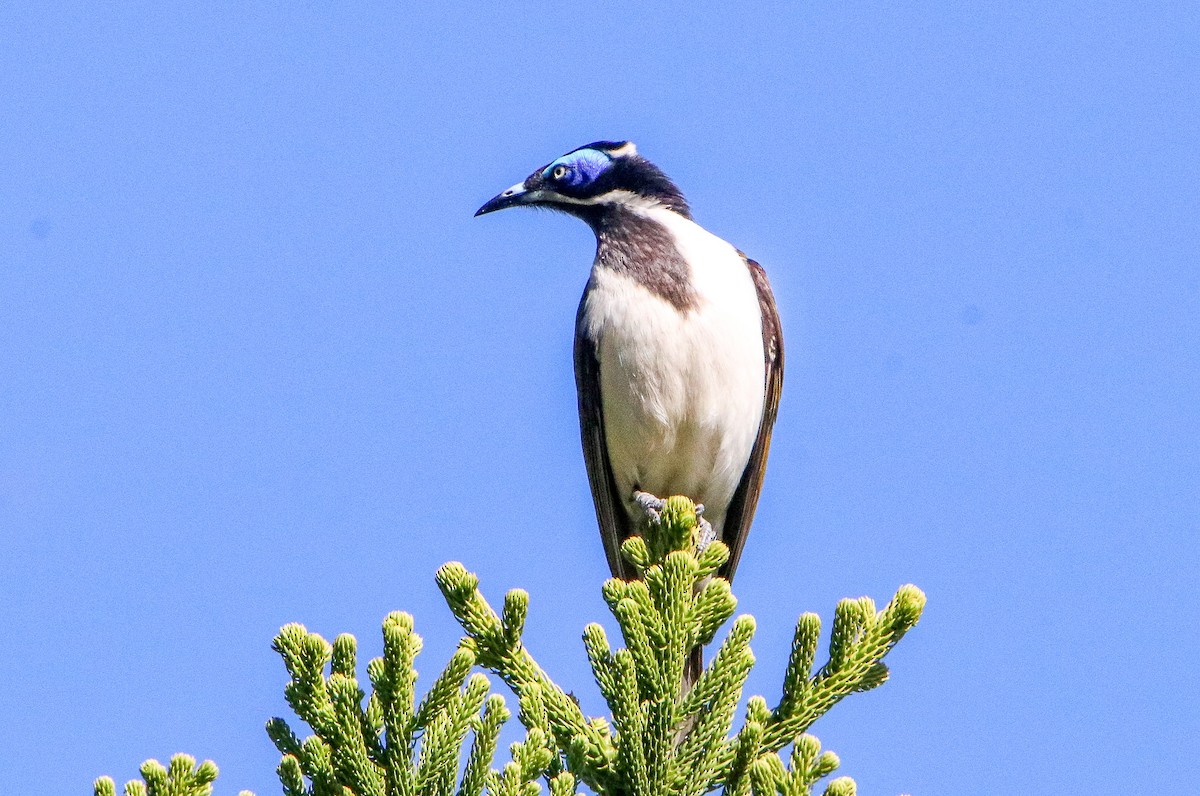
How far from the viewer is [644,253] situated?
7.05 meters

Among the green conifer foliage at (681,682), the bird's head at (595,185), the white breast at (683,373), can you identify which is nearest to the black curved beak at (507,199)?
the bird's head at (595,185)

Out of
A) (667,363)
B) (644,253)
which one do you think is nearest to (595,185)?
(644,253)

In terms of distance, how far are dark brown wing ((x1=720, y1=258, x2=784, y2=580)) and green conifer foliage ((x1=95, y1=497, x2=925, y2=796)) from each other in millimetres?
3664

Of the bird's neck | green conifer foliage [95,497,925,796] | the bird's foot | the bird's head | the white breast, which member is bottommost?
green conifer foliage [95,497,925,796]

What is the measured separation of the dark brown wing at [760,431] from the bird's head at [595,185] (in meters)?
0.71

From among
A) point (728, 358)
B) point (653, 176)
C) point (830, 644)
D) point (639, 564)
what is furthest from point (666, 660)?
point (653, 176)

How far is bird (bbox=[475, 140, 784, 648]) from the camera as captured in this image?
6.76 metres

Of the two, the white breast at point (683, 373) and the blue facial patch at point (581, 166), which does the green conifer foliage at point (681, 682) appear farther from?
the blue facial patch at point (581, 166)

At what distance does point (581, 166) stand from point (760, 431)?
1917 millimetres

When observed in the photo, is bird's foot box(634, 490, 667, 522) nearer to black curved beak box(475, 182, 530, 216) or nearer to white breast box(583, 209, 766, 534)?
white breast box(583, 209, 766, 534)

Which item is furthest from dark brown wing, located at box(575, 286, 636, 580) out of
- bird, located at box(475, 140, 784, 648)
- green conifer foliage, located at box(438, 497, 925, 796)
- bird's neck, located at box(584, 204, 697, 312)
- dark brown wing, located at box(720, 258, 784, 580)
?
green conifer foliage, located at box(438, 497, 925, 796)

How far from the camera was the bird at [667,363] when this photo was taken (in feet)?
22.2

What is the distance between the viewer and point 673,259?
696 cm

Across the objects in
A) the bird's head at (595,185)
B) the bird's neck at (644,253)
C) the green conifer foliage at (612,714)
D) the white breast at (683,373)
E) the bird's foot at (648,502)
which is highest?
the bird's head at (595,185)
